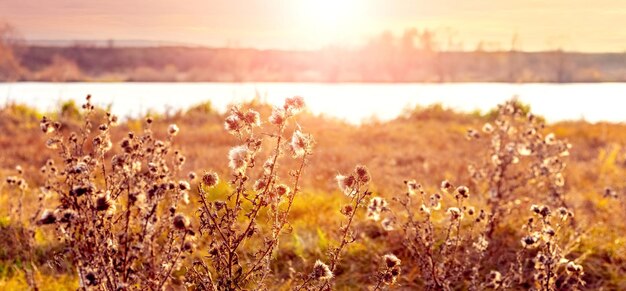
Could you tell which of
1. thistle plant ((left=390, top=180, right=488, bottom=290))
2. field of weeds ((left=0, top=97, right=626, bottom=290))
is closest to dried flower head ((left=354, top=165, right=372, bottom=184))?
field of weeds ((left=0, top=97, right=626, bottom=290))

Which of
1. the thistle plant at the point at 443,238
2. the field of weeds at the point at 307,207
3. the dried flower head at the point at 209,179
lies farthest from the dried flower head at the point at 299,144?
the thistle plant at the point at 443,238

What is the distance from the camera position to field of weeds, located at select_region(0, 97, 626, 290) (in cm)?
323

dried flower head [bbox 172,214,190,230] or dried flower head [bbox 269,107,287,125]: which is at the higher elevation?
dried flower head [bbox 269,107,287,125]

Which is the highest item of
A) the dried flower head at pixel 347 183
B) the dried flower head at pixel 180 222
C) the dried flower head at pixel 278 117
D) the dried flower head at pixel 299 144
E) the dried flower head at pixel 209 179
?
the dried flower head at pixel 278 117

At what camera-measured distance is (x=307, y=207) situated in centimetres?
807

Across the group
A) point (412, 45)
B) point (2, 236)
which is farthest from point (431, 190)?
point (412, 45)

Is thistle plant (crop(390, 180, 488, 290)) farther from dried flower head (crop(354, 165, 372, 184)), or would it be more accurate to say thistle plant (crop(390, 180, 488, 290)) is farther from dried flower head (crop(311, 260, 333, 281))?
dried flower head (crop(311, 260, 333, 281))

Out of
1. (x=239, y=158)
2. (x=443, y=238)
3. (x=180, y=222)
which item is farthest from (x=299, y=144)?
(x=443, y=238)

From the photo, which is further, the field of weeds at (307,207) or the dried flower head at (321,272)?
the field of weeds at (307,207)

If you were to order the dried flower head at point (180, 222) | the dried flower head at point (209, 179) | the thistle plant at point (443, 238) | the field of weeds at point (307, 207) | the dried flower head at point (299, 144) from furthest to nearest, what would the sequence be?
the thistle plant at point (443, 238), the field of weeds at point (307, 207), the dried flower head at point (209, 179), the dried flower head at point (299, 144), the dried flower head at point (180, 222)

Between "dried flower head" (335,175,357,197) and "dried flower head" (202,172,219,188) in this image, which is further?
"dried flower head" (335,175,357,197)

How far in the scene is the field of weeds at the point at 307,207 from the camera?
323 centimetres

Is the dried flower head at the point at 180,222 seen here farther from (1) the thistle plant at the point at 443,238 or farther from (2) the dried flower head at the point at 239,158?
(1) the thistle plant at the point at 443,238

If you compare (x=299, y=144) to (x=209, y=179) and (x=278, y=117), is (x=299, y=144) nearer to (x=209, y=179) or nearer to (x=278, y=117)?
(x=278, y=117)
